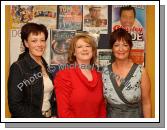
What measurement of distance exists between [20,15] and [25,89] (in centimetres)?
47

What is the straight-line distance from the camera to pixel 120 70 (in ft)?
6.07

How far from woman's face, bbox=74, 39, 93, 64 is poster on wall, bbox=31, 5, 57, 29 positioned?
0.20 metres

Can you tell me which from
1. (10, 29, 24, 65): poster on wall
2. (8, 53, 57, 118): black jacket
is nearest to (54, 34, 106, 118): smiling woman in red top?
(8, 53, 57, 118): black jacket

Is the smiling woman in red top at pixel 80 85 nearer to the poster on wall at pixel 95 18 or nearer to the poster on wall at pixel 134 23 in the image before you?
the poster on wall at pixel 95 18

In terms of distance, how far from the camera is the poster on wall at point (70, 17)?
1.86 m

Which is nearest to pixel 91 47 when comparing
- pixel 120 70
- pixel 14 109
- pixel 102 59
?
pixel 102 59

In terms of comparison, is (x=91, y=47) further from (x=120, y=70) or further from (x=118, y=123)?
(x=118, y=123)

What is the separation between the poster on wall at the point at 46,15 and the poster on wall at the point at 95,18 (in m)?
0.19

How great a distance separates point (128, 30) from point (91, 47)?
0.26 meters

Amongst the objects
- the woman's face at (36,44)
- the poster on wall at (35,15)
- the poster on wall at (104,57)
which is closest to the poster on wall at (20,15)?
the poster on wall at (35,15)

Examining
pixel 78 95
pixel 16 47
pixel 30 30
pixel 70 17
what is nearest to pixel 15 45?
pixel 16 47

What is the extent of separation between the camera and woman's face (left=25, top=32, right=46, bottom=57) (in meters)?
1.83

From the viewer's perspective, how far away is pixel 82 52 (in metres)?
1.82

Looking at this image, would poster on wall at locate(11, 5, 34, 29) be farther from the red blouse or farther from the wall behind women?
the red blouse
